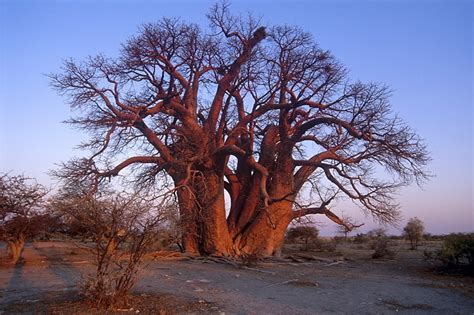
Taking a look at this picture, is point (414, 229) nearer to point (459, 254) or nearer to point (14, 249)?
point (459, 254)

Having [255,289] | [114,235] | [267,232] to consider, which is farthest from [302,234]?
[114,235]

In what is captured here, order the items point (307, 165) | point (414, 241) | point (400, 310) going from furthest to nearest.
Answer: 1. point (414, 241)
2. point (307, 165)
3. point (400, 310)

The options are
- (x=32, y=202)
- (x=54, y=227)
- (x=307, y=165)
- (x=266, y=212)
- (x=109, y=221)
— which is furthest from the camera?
(x=307, y=165)

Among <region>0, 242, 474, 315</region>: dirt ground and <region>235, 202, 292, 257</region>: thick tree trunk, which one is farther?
<region>235, 202, 292, 257</region>: thick tree trunk

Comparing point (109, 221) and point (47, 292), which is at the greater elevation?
point (109, 221)

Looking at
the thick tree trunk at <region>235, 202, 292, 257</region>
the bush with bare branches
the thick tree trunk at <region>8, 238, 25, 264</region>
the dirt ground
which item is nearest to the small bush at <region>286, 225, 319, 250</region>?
the thick tree trunk at <region>235, 202, 292, 257</region>

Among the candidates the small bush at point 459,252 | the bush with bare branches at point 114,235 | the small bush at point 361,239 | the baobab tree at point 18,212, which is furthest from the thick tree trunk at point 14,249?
the small bush at point 361,239

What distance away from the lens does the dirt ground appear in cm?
779

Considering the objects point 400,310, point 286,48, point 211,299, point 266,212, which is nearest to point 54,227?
point 211,299

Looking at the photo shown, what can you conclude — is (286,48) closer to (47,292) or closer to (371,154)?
(371,154)

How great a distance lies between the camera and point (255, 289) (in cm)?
1012

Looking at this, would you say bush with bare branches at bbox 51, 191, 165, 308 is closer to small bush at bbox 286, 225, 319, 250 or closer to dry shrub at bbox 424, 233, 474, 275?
dry shrub at bbox 424, 233, 474, 275

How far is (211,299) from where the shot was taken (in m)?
8.49

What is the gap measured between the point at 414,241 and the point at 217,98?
18178mm
